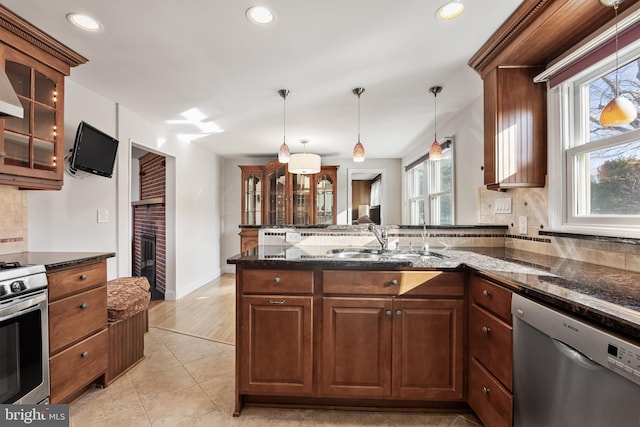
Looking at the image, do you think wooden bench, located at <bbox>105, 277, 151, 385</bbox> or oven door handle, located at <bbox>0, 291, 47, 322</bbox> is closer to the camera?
oven door handle, located at <bbox>0, 291, 47, 322</bbox>

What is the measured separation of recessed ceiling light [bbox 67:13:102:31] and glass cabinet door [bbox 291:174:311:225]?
12.7 feet

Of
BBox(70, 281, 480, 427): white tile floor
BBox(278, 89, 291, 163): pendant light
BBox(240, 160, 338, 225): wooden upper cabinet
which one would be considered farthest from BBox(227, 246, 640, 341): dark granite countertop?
BBox(240, 160, 338, 225): wooden upper cabinet

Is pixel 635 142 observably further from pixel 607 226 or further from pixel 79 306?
pixel 79 306

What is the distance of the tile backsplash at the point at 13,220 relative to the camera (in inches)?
80.7

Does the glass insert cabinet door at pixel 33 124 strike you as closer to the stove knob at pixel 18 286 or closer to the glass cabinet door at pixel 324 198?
the stove knob at pixel 18 286

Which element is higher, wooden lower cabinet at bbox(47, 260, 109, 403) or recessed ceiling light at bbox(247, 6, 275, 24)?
recessed ceiling light at bbox(247, 6, 275, 24)

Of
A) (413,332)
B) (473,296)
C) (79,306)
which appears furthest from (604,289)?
(79,306)

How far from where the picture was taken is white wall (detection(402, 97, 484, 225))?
296cm

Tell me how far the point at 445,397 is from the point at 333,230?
1.30 m

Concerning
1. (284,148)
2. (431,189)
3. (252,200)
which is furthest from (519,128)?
(252,200)

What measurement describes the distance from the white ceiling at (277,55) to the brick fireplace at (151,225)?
1303mm

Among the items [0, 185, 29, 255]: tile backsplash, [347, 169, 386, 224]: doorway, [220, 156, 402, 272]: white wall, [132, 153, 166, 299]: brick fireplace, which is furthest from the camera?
[347, 169, 386, 224]: doorway

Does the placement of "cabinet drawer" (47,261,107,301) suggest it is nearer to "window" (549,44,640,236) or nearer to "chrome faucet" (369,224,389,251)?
"chrome faucet" (369,224,389,251)

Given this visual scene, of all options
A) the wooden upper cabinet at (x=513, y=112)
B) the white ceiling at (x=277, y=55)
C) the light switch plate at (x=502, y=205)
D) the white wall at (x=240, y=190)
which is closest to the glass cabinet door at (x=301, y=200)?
the white wall at (x=240, y=190)
